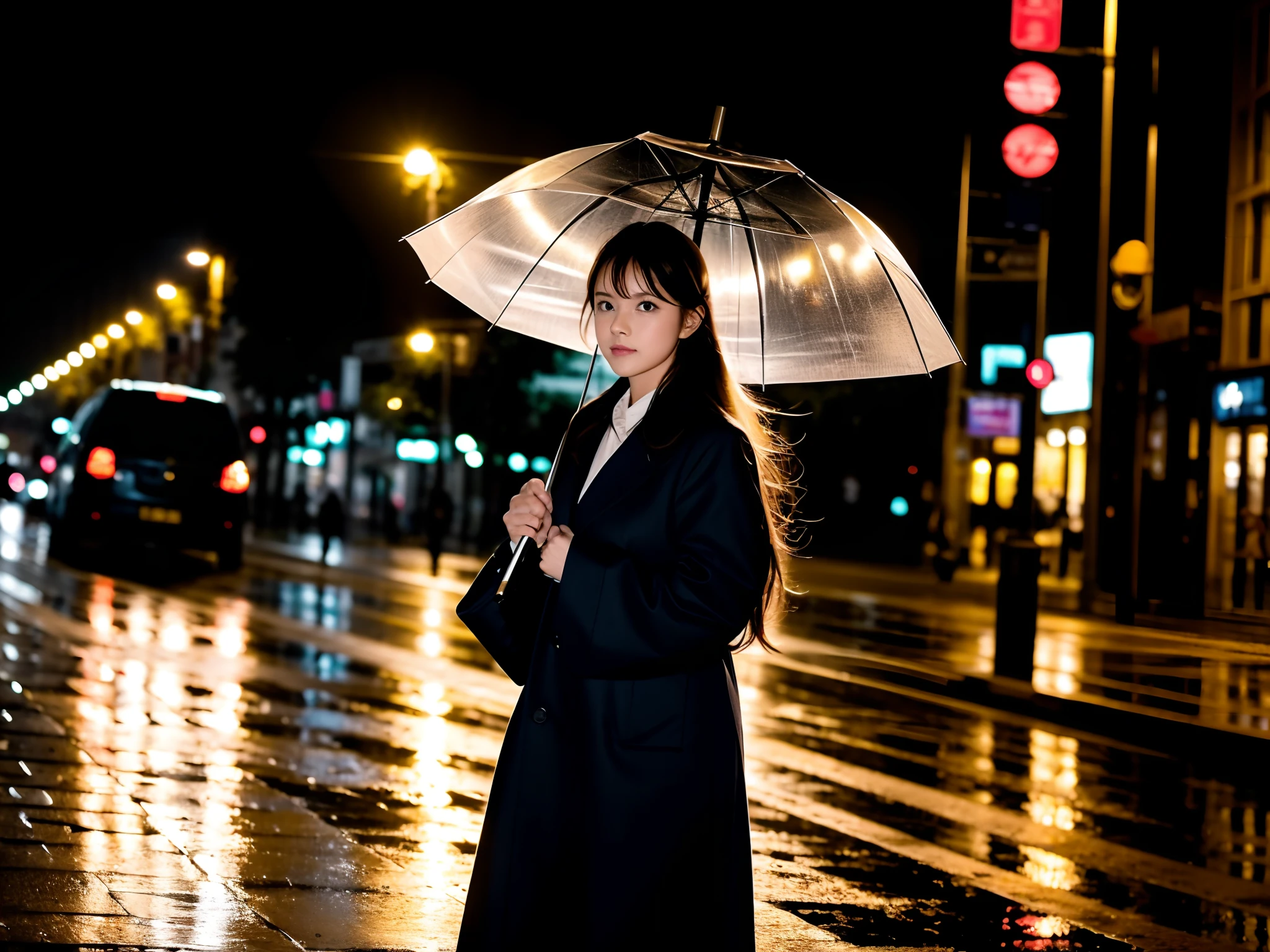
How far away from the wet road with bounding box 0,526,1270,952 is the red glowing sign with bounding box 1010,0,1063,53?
8.22m

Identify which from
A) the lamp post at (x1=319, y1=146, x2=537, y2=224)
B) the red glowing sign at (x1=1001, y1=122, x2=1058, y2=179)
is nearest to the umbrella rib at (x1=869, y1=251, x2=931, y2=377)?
the red glowing sign at (x1=1001, y1=122, x2=1058, y2=179)

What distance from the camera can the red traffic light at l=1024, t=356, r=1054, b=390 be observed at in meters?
16.5

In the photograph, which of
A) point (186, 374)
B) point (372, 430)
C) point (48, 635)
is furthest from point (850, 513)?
point (186, 374)

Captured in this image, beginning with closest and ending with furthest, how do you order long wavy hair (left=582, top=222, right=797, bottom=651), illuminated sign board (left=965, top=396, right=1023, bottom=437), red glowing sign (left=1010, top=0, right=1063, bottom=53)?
1. long wavy hair (left=582, top=222, right=797, bottom=651)
2. red glowing sign (left=1010, top=0, right=1063, bottom=53)
3. illuminated sign board (left=965, top=396, right=1023, bottom=437)

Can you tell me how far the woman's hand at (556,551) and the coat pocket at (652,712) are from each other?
251 millimetres

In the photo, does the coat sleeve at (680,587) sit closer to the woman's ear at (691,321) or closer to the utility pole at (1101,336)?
the woman's ear at (691,321)

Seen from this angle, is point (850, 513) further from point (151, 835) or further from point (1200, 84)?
point (151, 835)

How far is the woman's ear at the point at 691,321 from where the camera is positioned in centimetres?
319

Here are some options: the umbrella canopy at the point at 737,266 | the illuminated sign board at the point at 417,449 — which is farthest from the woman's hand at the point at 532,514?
the illuminated sign board at the point at 417,449

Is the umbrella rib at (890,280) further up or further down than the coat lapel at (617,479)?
further up

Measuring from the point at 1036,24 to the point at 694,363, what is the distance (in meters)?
18.0

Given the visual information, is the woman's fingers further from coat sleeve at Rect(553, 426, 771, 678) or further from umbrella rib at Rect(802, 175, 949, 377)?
umbrella rib at Rect(802, 175, 949, 377)

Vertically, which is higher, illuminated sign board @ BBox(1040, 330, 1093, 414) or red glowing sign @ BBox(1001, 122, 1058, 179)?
red glowing sign @ BBox(1001, 122, 1058, 179)

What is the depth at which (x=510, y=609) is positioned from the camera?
3230 mm
